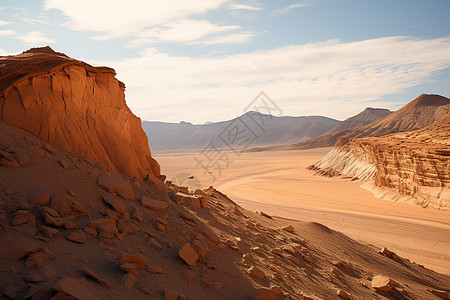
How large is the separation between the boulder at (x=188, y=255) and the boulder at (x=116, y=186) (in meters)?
1.66

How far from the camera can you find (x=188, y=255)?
4.21m

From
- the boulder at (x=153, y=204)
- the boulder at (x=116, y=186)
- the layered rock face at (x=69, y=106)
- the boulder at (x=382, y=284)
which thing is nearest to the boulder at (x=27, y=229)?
the boulder at (x=116, y=186)

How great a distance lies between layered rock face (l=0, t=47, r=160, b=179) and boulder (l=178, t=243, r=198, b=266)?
2765 millimetres

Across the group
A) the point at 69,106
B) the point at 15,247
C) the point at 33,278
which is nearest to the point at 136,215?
the point at 15,247

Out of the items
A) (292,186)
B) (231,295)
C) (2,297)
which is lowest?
(292,186)

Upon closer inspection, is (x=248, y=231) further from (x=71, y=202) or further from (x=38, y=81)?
(x=38, y=81)

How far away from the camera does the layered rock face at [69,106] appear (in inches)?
211

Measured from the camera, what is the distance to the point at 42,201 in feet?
13.3

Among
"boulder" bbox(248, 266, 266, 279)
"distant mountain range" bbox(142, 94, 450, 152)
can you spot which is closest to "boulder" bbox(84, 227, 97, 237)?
"boulder" bbox(248, 266, 266, 279)

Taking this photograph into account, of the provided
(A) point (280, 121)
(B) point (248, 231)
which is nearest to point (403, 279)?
(B) point (248, 231)

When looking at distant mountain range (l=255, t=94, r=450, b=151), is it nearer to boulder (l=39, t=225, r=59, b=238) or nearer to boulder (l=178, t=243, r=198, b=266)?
boulder (l=178, t=243, r=198, b=266)

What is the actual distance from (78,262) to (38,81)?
374 cm

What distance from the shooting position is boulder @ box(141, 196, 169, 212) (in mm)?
5375

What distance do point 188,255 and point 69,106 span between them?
12.7ft
